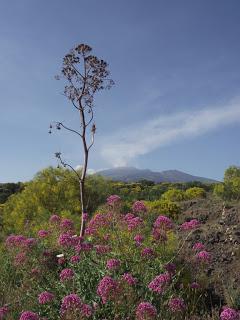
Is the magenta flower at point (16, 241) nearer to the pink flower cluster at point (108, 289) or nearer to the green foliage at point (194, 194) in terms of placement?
the pink flower cluster at point (108, 289)

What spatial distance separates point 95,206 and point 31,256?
40.0 feet

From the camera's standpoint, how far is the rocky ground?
8383mm

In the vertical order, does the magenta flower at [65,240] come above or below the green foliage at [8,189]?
below

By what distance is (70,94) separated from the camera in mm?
12078

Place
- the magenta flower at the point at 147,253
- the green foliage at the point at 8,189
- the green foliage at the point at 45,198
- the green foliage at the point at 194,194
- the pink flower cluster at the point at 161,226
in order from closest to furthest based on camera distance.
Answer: the magenta flower at the point at 147,253
the pink flower cluster at the point at 161,226
the green foliage at the point at 45,198
the green foliage at the point at 194,194
the green foliage at the point at 8,189

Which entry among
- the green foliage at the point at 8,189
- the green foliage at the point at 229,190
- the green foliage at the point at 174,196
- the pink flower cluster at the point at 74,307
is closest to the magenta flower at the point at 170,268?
the pink flower cluster at the point at 74,307

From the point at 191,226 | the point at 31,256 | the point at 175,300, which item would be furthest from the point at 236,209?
the point at 175,300

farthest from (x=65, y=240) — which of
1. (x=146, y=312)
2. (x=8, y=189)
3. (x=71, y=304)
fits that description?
(x=8, y=189)

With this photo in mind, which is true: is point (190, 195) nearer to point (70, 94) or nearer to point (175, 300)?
point (70, 94)

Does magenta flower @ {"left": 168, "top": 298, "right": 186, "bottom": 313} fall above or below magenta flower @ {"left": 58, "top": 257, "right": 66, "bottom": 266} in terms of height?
below

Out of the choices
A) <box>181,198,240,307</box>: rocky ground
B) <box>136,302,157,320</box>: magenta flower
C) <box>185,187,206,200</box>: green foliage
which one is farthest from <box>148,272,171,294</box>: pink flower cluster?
<box>185,187,206,200</box>: green foliage

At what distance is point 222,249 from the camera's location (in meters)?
10.5

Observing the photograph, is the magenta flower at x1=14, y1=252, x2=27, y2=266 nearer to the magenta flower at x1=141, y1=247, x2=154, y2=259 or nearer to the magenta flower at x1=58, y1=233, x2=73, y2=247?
the magenta flower at x1=58, y1=233, x2=73, y2=247

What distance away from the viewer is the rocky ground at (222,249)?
8383 mm
